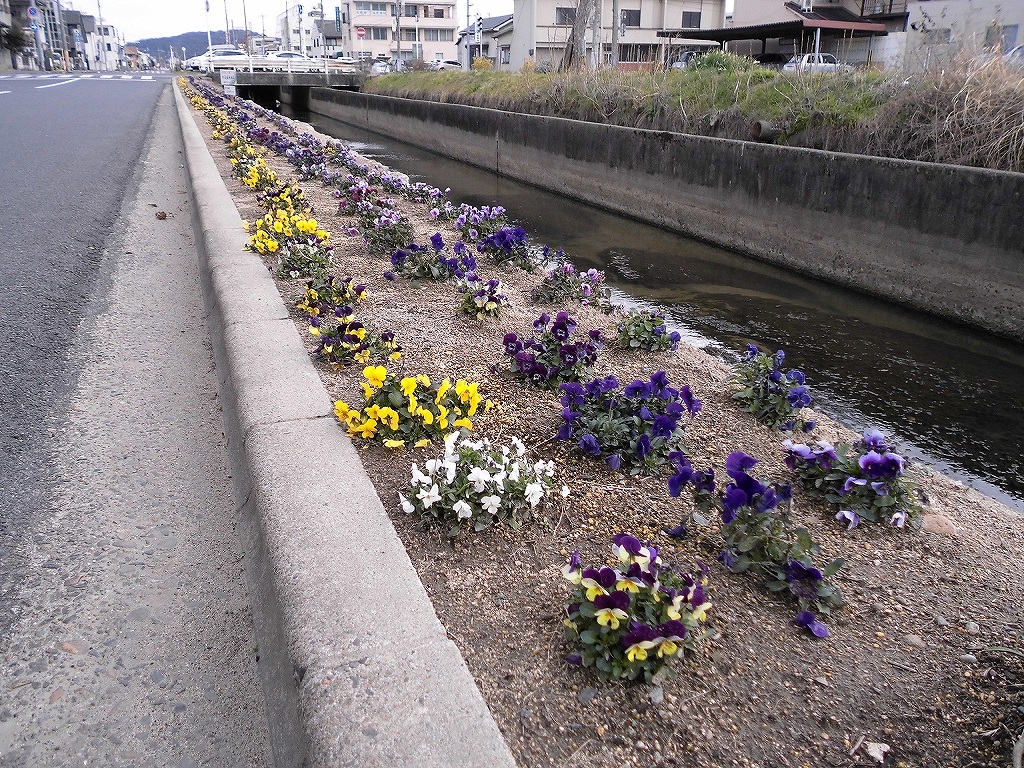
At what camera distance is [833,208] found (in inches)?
337

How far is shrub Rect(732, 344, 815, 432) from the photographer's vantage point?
3.38m

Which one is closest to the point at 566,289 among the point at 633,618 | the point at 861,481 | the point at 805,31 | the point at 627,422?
the point at 627,422

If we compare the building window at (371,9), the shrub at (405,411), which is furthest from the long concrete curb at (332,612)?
the building window at (371,9)

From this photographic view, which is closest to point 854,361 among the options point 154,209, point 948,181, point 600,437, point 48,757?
point 948,181

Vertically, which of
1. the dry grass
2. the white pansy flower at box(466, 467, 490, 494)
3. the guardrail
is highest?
the guardrail

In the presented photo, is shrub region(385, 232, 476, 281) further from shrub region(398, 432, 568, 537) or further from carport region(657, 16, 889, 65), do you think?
carport region(657, 16, 889, 65)

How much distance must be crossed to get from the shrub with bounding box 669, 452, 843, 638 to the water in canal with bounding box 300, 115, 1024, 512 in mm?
2375

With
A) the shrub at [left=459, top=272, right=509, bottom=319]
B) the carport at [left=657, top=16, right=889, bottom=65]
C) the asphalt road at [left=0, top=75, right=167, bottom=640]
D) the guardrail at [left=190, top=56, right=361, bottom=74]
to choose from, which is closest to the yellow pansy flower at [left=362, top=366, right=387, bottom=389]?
the asphalt road at [left=0, top=75, right=167, bottom=640]

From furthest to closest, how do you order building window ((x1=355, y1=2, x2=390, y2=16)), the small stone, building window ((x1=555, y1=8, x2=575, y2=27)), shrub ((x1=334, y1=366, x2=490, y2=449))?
1. building window ((x1=355, y1=2, x2=390, y2=16))
2. building window ((x1=555, y1=8, x2=575, y2=27))
3. shrub ((x1=334, y1=366, x2=490, y2=449))
4. the small stone

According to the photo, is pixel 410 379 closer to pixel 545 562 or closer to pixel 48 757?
pixel 545 562

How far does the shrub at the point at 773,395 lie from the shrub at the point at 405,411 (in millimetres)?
1283

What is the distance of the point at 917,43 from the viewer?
9.86 metres

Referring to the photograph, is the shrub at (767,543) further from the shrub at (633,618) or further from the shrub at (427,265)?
the shrub at (427,265)

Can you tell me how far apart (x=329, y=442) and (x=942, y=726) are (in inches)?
82.1
